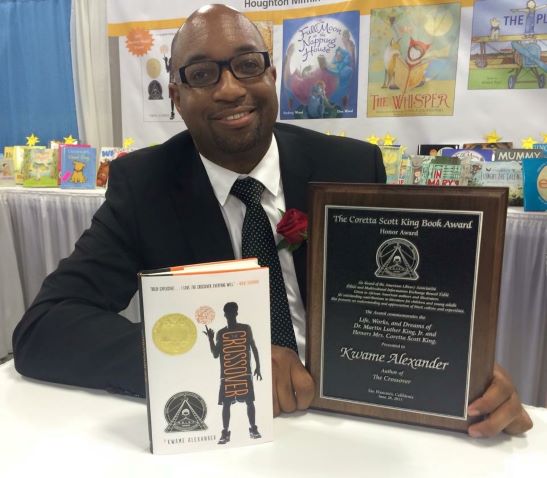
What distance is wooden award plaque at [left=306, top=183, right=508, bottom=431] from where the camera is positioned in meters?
0.57

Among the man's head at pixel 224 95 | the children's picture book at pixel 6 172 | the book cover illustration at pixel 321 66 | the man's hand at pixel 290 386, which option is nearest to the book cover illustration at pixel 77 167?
the children's picture book at pixel 6 172

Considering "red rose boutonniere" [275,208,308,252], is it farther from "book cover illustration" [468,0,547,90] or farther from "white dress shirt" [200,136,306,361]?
Result: "book cover illustration" [468,0,547,90]

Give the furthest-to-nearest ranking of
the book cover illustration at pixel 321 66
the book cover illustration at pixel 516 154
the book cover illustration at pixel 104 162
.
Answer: the book cover illustration at pixel 104 162, the book cover illustration at pixel 321 66, the book cover illustration at pixel 516 154

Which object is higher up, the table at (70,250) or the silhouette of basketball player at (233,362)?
the silhouette of basketball player at (233,362)

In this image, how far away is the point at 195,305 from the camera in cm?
56

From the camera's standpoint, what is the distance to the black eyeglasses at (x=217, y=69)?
1074mm

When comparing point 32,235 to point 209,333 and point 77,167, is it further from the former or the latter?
point 209,333

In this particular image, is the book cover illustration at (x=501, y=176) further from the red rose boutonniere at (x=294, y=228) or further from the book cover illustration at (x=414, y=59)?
the red rose boutonniere at (x=294, y=228)

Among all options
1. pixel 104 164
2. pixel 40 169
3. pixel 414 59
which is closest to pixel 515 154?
pixel 414 59

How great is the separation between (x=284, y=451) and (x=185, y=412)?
14 cm

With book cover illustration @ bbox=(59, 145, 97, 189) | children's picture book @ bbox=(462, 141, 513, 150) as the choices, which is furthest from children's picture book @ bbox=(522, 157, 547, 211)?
book cover illustration @ bbox=(59, 145, 97, 189)

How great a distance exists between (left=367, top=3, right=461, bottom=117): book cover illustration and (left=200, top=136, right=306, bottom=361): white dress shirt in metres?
1.66

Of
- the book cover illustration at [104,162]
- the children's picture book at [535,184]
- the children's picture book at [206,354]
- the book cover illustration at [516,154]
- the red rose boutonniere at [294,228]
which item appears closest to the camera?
the children's picture book at [206,354]

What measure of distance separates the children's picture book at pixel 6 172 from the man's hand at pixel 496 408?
3319 mm
